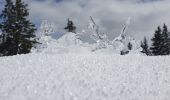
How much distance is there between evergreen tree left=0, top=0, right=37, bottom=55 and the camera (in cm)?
4431

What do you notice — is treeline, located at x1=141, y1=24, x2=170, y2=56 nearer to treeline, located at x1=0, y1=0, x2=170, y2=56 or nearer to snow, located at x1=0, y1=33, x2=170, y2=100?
treeline, located at x1=0, y1=0, x2=170, y2=56

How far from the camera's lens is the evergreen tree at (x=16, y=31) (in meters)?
44.3

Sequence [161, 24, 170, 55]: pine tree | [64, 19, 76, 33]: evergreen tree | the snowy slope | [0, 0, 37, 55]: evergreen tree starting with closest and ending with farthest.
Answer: the snowy slope
[0, 0, 37, 55]: evergreen tree
[161, 24, 170, 55]: pine tree
[64, 19, 76, 33]: evergreen tree

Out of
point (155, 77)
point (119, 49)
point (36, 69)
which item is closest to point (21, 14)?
point (119, 49)

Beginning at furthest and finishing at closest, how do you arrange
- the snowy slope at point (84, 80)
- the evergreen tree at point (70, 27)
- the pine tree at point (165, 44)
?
the evergreen tree at point (70, 27) → the pine tree at point (165, 44) → the snowy slope at point (84, 80)

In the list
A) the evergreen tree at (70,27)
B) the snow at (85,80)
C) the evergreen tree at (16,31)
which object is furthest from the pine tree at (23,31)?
the evergreen tree at (70,27)

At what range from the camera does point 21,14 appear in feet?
154

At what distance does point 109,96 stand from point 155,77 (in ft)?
14.5

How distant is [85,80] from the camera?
14602 mm

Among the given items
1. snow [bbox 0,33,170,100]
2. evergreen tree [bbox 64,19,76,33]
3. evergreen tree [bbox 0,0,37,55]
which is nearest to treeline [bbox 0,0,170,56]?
evergreen tree [bbox 0,0,37,55]

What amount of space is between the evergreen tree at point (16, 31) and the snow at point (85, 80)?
2399 centimetres

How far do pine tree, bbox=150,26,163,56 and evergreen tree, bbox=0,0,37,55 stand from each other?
96.4 ft

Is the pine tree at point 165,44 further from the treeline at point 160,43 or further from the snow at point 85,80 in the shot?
the snow at point 85,80

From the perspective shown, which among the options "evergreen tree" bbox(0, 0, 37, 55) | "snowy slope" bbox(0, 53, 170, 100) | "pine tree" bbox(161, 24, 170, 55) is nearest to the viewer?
"snowy slope" bbox(0, 53, 170, 100)
